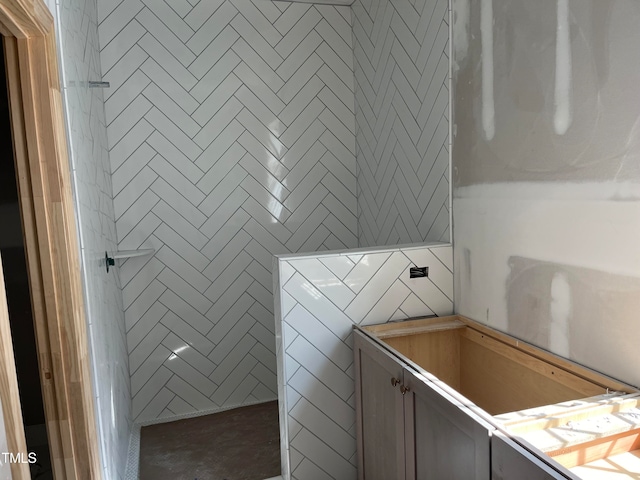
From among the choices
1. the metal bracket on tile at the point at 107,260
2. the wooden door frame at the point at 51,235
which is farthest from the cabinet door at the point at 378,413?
the metal bracket on tile at the point at 107,260

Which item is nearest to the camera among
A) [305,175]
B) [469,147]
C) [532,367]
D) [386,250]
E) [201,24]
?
[532,367]

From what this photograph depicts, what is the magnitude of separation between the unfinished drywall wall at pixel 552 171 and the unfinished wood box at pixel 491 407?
9 cm

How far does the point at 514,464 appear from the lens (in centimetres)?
110

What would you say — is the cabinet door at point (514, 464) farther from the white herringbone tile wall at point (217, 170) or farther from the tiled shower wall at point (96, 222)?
the white herringbone tile wall at point (217, 170)

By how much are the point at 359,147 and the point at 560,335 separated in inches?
77.9

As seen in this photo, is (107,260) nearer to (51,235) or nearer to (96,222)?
(96,222)

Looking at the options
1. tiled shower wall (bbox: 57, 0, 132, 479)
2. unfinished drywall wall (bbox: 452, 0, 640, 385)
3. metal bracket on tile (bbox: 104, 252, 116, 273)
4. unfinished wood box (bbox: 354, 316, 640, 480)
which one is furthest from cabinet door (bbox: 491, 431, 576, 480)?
metal bracket on tile (bbox: 104, 252, 116, 273)

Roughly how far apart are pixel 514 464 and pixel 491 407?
926mm

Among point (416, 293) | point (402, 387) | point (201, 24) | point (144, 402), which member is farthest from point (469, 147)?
point (144, 402)

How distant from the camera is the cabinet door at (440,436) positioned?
1240mm

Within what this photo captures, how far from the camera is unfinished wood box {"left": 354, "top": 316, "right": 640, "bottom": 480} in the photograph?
1.18m

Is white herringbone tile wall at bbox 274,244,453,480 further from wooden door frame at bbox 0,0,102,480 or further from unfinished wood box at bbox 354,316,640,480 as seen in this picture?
wooden door frame at bbox 0,0,102,480

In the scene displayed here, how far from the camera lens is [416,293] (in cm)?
218

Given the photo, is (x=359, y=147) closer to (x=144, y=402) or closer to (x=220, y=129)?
(x=220, y=129)
